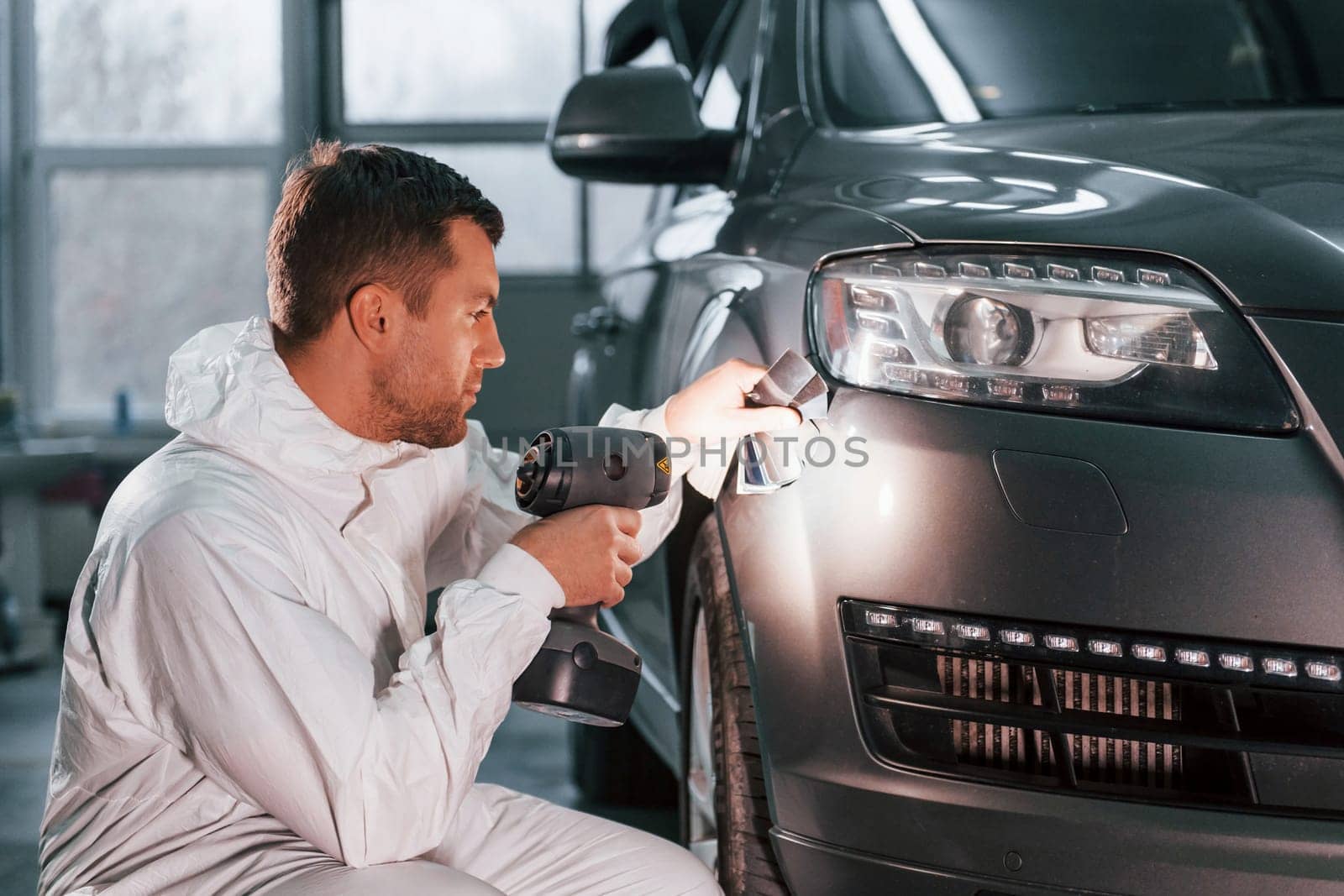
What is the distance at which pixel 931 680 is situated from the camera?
1201mm

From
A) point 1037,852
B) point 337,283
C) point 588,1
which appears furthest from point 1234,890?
point 588,1

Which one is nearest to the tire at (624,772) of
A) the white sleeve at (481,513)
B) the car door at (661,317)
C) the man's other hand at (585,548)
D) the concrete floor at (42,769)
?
the concrete floor at (42,769)

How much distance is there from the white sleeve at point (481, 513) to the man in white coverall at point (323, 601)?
21 centimetres

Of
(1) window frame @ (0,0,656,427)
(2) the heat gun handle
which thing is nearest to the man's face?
(2) the heat gun handle

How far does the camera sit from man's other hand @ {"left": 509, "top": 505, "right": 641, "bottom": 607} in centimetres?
136

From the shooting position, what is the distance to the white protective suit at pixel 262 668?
1.17m

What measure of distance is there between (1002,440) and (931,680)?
237mm

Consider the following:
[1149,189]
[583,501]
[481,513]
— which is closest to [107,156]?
[481,513]

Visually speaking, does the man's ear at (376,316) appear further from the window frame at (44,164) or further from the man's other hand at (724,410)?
the window frame at (44,164)

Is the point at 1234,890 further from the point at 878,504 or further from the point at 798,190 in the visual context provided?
the point at 798,190

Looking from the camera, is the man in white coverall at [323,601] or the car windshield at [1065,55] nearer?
the man in white coverall at [323,601]

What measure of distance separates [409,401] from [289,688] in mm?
352

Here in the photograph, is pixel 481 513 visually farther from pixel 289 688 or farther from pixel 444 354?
pixel 289 688

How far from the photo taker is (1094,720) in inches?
44.6
